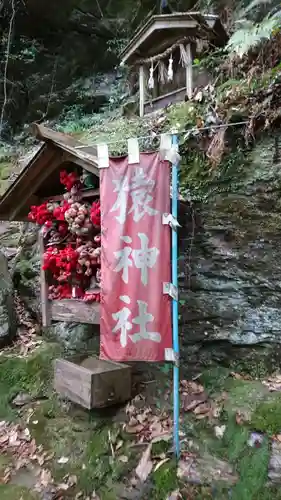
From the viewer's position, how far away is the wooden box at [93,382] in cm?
439

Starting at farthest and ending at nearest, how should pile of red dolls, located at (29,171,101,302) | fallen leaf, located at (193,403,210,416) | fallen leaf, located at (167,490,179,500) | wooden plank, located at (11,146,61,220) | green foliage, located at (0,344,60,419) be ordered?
green foliage, located at (0,344,60,419)
wooden plank, located at (11,146,61,220)
pile of red dolls, located at (29,171,101,302)
fallen leaf, located at (193,403,210,416)
fallen leaf, located at (167,490,179,500)

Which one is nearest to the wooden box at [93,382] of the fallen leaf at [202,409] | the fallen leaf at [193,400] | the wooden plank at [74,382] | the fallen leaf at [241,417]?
the wooden plank at [74,382]

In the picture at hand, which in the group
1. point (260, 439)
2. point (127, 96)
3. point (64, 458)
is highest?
point (127, 96)

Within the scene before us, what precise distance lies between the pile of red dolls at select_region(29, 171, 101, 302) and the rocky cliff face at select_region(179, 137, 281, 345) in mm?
1466

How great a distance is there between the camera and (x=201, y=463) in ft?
12.7

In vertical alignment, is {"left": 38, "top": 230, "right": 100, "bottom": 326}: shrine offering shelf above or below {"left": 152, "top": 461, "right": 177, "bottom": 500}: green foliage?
above

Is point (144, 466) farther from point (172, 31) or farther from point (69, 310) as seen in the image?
point (172, 31)

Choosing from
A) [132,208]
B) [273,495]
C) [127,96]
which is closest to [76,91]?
[127,96]

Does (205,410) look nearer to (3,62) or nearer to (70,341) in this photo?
(70,341)

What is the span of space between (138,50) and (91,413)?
379 inches

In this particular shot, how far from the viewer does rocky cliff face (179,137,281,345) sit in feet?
16.4

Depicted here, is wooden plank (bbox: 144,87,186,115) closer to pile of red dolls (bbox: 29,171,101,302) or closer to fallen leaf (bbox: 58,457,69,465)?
pile of red dolls (bbox: 29,171,101,302)

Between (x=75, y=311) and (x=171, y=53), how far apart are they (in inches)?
320

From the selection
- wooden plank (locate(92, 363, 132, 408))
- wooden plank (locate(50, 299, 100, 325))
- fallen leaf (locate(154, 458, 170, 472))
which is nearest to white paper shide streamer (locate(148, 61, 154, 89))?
wooden plank (locate(50, 299, 100, 325))
